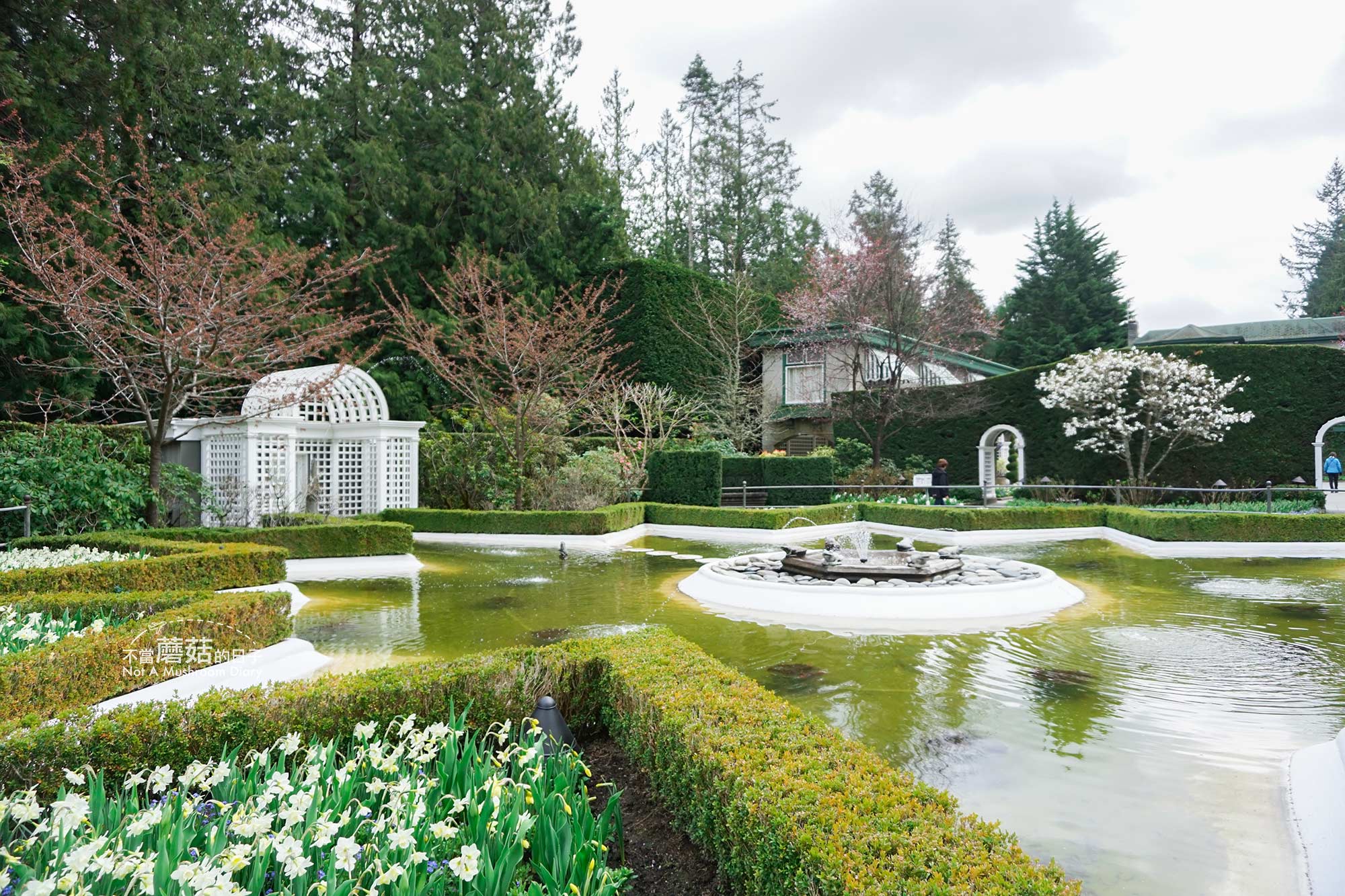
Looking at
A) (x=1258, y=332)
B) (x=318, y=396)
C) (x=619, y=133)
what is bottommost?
(x=318, y=396)

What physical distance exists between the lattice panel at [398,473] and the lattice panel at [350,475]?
1.70 ft

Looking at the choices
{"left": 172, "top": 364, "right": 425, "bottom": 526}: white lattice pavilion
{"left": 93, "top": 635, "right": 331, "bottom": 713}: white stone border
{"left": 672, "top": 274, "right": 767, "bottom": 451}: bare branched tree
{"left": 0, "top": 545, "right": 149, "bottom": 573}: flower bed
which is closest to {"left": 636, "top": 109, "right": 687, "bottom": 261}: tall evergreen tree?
{"left": 672, "top": 274, "right": 767, "bottom": 451}: bare branched tree

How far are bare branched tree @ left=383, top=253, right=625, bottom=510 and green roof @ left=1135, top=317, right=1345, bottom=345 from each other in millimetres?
27878

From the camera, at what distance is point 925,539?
54.5 feet

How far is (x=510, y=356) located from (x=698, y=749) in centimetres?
1809

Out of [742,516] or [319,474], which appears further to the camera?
[319,474]

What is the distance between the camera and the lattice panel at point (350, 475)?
17.7 metres

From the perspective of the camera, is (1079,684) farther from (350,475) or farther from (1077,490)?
(1077,490)

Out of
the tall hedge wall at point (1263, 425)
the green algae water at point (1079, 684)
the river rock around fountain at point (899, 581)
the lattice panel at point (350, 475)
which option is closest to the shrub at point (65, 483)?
the green algae water at point (1079, 684)

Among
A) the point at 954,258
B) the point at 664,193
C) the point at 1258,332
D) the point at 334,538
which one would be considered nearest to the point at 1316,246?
the point at 1258,332

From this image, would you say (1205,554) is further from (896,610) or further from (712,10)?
(712,10)

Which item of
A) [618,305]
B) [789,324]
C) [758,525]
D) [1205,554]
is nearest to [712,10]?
[758,525]

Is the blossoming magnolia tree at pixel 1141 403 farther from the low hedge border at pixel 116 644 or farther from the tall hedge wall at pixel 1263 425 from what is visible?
the low hedge border at pixel 116 644

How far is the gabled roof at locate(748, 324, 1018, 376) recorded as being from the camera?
24200 mm
